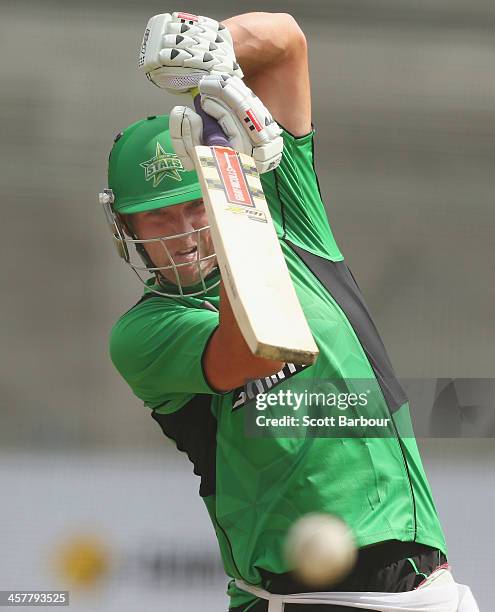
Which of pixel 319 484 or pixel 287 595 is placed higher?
pixel 319 484

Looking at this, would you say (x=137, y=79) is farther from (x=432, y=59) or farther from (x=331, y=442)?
(x=331, y=442)

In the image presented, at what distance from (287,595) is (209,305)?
38cm

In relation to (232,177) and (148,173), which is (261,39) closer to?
(148,173)

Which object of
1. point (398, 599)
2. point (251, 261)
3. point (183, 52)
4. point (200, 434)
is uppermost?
point (183, 52)

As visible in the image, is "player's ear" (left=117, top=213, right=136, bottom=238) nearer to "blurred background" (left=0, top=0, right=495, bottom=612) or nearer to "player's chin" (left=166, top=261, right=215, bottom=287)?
"player's chin" (left=166, top=261, right=215, bottom=287)

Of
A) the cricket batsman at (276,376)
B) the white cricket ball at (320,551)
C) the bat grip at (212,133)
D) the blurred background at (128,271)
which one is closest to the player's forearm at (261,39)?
the cricket batsman at (276,376)

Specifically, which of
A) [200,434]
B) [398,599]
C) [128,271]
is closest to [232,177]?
[200,434]

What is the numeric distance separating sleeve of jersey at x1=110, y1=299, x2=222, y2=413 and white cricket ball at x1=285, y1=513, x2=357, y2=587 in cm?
21

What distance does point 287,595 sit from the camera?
127 cm

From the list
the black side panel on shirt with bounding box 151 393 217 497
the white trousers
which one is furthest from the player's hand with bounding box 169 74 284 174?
the white trousers

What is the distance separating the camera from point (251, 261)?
951mm

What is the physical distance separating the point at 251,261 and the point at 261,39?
434 millimetres

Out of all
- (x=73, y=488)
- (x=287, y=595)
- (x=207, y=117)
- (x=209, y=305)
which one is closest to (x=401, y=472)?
(x=287, y=595)

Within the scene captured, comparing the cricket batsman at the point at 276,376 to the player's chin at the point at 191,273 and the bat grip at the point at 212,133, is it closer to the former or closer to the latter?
the player's chin at the point at 191,273
